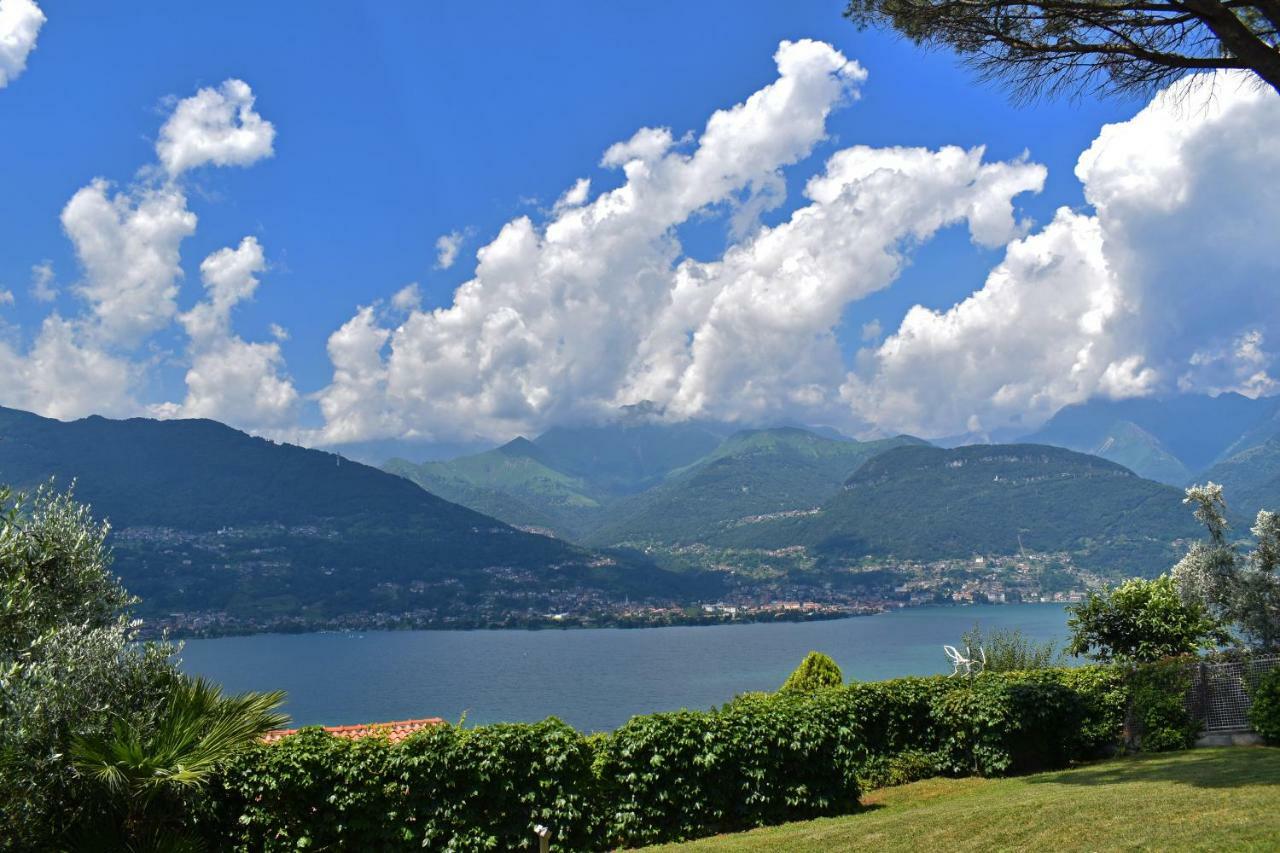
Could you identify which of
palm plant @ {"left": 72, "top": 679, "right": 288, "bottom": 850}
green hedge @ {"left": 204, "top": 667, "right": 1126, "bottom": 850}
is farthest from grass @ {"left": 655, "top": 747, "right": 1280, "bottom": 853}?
palm plant @ {"left": 72, "top": 679, "right": 288, "bottom": 850}

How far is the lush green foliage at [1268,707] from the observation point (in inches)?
549

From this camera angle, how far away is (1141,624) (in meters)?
19.9

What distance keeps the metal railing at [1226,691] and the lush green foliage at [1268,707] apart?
1.09 feet

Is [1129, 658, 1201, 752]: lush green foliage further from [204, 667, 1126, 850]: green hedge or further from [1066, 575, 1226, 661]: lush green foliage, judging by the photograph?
[1066, 575, 1226, 661]: lush green foliage

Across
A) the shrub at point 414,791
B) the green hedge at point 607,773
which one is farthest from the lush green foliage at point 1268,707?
the shrub at point 414,791

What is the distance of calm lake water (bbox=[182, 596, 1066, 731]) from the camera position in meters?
73.7

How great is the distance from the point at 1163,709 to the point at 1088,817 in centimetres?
795

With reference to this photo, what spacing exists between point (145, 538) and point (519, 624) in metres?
85.0

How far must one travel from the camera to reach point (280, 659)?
120125 millimetres

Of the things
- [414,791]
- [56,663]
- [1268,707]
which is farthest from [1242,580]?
[56,663]

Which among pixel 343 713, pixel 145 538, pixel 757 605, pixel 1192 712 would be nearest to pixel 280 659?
pixel 343 713

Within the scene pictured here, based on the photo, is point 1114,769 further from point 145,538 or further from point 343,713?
point 145,538

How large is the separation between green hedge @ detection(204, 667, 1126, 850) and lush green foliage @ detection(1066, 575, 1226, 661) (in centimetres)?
509

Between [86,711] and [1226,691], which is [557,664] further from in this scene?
[86,711]
